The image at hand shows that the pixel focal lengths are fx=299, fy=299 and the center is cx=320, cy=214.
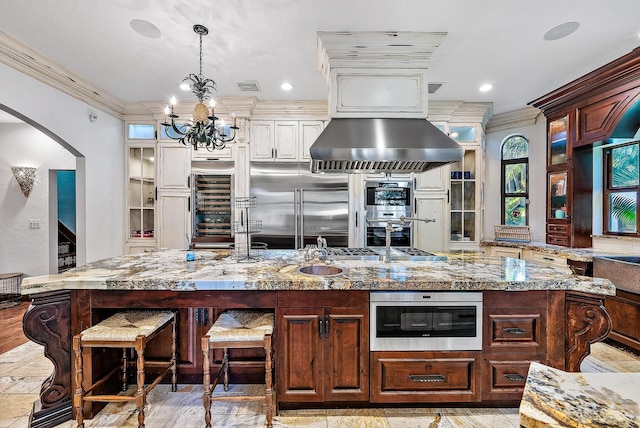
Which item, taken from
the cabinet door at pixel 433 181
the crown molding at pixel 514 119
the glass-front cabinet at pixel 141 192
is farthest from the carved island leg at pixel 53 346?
the crown molding at pixel 514 119

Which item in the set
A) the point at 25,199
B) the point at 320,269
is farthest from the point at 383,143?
the point at 25,199

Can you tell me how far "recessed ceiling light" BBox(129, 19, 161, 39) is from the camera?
97.0 inches

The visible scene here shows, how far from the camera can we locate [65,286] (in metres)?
1.88

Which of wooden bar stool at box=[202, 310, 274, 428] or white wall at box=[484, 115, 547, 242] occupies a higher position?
white wall at box=[484, 115, 547, 242]

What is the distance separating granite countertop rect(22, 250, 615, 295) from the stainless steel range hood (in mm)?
872

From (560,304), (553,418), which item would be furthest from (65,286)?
(560,304)

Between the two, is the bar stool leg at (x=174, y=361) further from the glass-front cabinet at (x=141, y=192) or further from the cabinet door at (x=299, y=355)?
the glass-front cabinet at (x=141, y=192)

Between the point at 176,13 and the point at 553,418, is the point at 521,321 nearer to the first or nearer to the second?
the point at 553,418

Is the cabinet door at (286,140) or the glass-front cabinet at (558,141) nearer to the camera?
the glass-front cabinet at (558,141)

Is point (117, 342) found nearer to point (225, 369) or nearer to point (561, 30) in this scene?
point (225, 369)

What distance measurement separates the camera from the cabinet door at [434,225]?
14.6 ft

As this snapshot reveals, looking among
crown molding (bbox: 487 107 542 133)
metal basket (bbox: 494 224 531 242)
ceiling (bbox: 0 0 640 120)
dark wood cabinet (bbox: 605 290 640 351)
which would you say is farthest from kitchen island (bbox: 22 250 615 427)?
crown molding (bbox: 487 107 542 133)

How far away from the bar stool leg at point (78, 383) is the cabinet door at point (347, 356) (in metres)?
1.45

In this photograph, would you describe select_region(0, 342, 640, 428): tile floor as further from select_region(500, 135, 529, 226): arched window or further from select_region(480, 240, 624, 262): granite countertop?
select_region(500, 135, 529, 226): arched window
